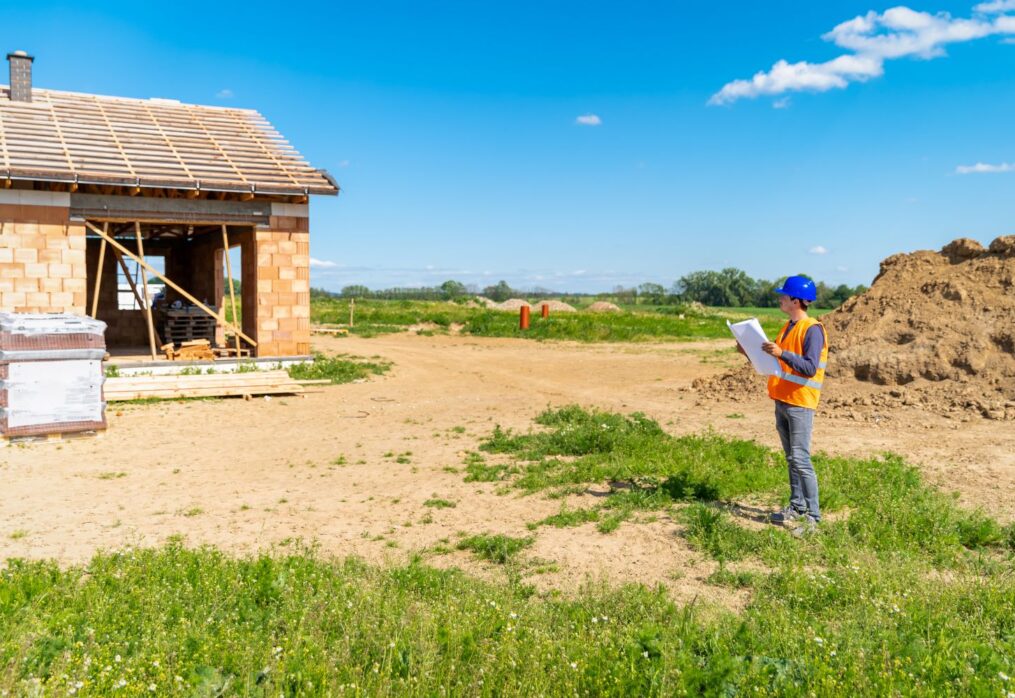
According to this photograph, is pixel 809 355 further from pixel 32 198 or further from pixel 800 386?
pixel 32 198

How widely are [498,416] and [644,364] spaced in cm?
926

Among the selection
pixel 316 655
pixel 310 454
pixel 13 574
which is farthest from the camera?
pixel 310 454

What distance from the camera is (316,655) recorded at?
4219 mm

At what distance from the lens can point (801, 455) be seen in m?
6.78

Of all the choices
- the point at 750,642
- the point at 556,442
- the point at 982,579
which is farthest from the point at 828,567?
the point at 556,442

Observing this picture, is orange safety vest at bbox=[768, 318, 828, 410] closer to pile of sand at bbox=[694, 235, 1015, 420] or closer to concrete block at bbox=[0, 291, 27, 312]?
pile of sand at bbox=[694, 235, 1015, 420]

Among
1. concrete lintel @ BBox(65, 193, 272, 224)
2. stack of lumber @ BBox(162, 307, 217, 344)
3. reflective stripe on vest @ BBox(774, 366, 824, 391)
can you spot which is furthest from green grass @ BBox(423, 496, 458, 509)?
stack of lumber @ BBox(162, 307, 217, 344)

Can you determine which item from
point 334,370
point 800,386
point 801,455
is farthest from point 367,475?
point 334,370

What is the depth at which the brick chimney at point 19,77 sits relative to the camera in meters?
18.4

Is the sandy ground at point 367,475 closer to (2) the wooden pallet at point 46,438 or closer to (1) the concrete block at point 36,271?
(2) the wooden pallet at point 46,438

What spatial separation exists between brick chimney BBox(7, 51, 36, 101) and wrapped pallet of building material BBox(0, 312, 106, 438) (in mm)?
10124

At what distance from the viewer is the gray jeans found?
6754 millimetres

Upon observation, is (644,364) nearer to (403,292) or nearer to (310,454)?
(310,454)

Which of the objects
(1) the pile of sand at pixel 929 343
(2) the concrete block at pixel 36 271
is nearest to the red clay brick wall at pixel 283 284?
(2) the concrete block at pixel 36 271
